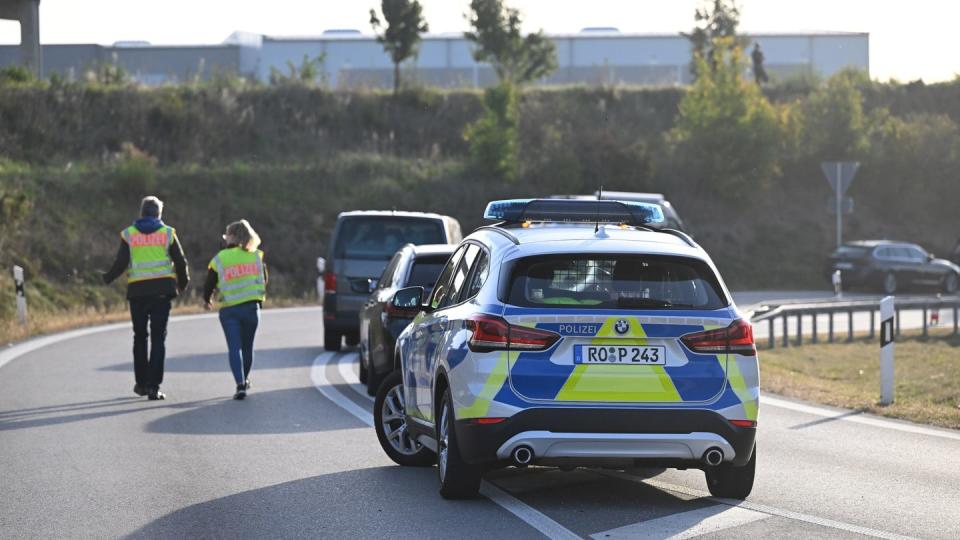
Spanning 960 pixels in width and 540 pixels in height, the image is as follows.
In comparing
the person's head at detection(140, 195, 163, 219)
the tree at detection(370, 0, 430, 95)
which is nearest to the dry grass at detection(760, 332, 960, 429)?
the person's head at detection(140, 195, 163, 219)

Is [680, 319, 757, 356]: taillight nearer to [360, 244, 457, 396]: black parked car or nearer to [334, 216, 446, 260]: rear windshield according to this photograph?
[360, 244, 457, 396]: black parked car

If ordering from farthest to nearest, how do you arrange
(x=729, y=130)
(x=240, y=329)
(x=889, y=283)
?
1. (x=729, y=130)
2. (x=889, y=283)
3. (x=240, y=329)

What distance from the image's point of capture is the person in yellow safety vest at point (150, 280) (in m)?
14.8

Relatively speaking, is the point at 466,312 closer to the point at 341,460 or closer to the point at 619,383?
the point at 619,383

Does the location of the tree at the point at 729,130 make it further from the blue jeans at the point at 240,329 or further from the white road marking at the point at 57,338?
the blue jeans at the point at 240,329

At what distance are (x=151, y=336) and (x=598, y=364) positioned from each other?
299 inches

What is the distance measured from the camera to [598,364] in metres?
8.25

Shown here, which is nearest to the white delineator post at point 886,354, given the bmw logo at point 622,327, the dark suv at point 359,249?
the dark suv at point 359,249

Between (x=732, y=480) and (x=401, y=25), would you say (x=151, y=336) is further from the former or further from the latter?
(x=401, y=25)

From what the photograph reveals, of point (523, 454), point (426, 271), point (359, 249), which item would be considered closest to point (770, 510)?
point (523, 454)

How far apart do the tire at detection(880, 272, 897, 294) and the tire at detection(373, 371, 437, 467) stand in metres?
33.1

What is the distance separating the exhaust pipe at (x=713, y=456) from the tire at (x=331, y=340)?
12.2 meters

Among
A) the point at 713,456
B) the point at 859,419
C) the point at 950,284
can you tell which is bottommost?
the point at 950,284

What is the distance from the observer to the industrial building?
75.4 metres
